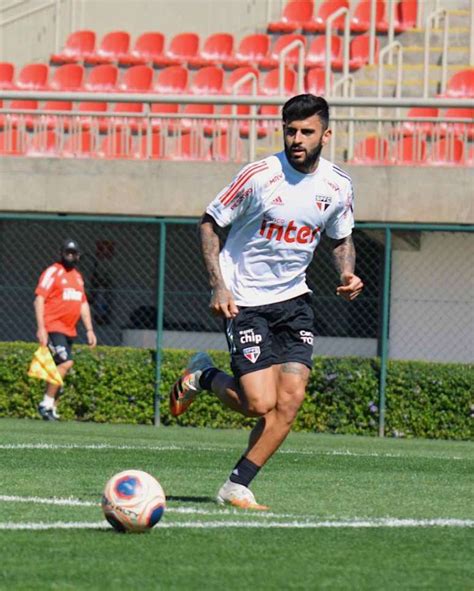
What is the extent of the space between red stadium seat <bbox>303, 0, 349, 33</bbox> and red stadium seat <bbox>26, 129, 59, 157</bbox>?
681 centimetres

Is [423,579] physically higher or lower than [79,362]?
higher

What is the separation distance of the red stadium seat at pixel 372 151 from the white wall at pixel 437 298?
5.72 ft

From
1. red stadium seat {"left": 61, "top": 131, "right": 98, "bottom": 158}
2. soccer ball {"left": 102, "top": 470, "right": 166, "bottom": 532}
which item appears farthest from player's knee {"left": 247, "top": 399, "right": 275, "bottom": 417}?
red stadium seat {"left": 61, "top": 131, "right": 98, "bottom": 158}

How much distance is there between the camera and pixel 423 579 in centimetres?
528

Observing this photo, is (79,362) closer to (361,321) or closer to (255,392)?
(361,321)

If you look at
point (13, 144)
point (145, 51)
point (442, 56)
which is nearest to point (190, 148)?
point (13, 144)

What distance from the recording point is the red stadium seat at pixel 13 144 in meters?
19.5

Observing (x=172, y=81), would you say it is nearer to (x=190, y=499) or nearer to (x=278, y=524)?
(x=190, y=499)

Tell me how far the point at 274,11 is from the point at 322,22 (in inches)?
68.7

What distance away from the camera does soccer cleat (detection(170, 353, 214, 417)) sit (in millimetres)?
8617

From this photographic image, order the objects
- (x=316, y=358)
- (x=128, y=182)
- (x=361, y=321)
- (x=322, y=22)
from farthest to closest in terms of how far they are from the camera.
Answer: (x=322, y=22) < (x=361, y=321) < (x=128, y=182) < (x=316, y=358)

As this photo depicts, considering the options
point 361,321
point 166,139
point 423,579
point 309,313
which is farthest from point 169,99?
point 423,579

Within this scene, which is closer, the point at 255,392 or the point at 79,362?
the point at 255,392

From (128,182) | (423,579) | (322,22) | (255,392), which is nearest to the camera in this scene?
(423,579)
